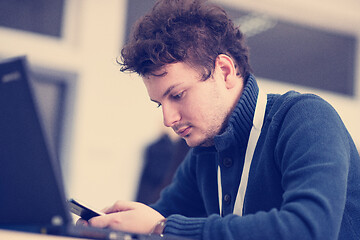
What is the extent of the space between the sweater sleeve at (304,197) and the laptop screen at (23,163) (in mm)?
293

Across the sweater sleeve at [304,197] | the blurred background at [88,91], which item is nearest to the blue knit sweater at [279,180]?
the sweater sleeve at [304,197]

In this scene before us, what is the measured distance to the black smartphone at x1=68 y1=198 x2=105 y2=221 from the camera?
38.4 inches

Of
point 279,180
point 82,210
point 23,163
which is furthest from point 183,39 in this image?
point 23,163

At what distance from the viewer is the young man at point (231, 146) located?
871 millimetres

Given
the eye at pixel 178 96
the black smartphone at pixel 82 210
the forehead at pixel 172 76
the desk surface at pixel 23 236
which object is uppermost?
the forehead at pixel 172 76

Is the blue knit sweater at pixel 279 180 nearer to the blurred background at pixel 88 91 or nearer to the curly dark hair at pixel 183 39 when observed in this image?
the curly dark hair at pixel 183 39

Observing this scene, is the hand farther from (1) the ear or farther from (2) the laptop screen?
(1) the ear

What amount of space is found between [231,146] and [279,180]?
172 mm

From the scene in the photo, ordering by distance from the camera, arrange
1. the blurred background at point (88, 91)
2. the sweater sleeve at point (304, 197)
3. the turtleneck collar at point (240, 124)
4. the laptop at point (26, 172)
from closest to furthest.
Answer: the laptop at point (26, 172) → the sweater sleeve at point (304, 197) → the turtleneck collar at point (240, 124) → the blurred background at point (88, 91)

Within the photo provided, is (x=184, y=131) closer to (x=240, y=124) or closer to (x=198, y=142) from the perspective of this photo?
(x=198, y=142)

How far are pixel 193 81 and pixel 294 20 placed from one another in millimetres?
3585

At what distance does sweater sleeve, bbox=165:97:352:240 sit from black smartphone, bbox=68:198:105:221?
177mm

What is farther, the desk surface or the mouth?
the mouth

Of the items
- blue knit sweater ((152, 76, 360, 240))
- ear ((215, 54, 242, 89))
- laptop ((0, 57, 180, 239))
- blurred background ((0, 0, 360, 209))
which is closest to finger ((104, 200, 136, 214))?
blue knit sweater ((152, 76, 360, 240))
